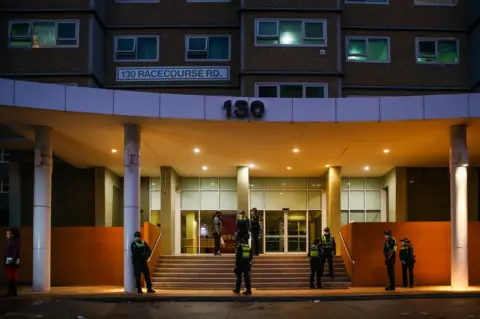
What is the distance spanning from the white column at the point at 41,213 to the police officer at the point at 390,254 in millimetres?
9726

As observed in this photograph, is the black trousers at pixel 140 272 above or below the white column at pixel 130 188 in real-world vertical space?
below

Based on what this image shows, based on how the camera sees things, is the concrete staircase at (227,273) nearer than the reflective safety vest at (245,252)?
No

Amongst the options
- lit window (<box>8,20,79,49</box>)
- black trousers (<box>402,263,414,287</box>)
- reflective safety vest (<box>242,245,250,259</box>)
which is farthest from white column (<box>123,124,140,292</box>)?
lit window (<box>8,20,79,49</box>)

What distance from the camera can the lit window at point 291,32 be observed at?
3050 centimetres

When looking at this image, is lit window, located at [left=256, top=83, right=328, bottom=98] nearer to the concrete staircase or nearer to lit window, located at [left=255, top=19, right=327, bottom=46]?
lit window, located at [left=255, top=19, right=327, bottom=46]

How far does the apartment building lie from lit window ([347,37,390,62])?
4 cm

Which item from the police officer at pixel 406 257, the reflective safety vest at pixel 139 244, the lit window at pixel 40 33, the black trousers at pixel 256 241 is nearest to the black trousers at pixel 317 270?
the police officer at pixel 406 257

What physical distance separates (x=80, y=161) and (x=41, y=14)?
6.50m

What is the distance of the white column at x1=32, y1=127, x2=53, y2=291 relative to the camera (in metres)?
21.0

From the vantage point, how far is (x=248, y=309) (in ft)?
55.1

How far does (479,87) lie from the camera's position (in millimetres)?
30766

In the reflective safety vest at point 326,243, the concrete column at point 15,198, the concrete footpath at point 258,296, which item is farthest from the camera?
the concrete column at point 15,198

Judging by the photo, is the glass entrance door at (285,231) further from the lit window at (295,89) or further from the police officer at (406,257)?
the police officer at (406,257)

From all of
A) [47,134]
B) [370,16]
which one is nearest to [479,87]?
[370,16]
